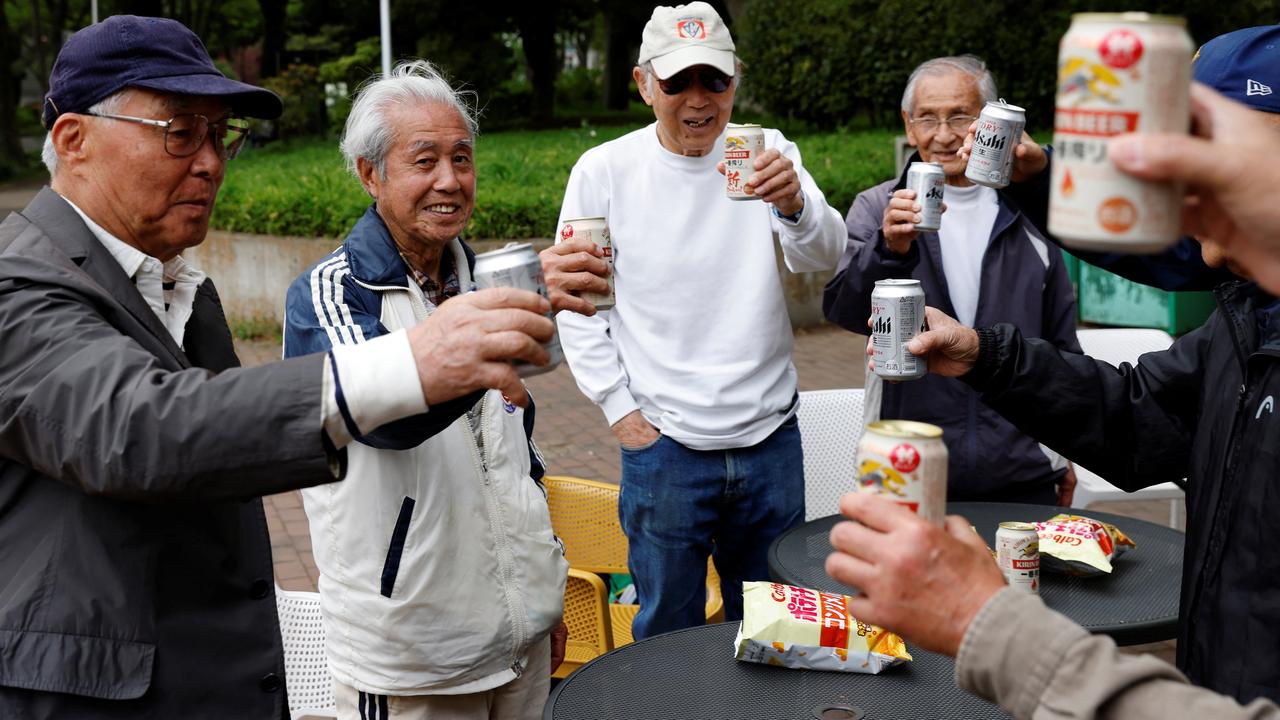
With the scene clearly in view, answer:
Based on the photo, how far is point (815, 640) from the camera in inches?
99.3

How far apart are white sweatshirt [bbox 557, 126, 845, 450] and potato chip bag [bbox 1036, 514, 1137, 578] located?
96 cm

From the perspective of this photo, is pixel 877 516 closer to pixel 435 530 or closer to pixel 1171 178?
pixel 1171 178

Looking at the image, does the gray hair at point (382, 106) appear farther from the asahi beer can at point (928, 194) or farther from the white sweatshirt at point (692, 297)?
the asahi beer can at point (928, 194)

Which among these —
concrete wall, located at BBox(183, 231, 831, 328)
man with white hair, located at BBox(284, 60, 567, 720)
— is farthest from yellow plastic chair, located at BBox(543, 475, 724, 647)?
concrete wall, located at BBox(183, 231, 831, 328)

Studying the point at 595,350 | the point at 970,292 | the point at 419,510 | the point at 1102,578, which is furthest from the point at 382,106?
the point at 1102,578

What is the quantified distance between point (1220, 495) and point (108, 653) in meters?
1.84

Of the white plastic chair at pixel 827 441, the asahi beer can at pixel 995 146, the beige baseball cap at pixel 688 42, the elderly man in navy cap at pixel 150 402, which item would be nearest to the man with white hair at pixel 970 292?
the white plastic chair at pixel 827 441

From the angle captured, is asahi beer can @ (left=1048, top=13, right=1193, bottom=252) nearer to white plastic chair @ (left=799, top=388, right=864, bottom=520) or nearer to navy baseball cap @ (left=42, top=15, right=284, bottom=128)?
navy baseball cap @ (left=42, top=15, right=284, bottom=128)

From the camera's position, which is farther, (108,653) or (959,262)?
(959,262)

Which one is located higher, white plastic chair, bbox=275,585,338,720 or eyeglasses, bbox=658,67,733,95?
eyeglasses, bbox=658,67,733,95

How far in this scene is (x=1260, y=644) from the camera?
1.95 metres

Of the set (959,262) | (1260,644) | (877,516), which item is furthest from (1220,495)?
(959,262)

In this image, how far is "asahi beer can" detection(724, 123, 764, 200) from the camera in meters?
3.42

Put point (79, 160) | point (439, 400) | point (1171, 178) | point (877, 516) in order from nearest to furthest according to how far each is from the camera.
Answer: point (1171, 178)
point (877, 516)
point (439, 400)
point (79, 160)
